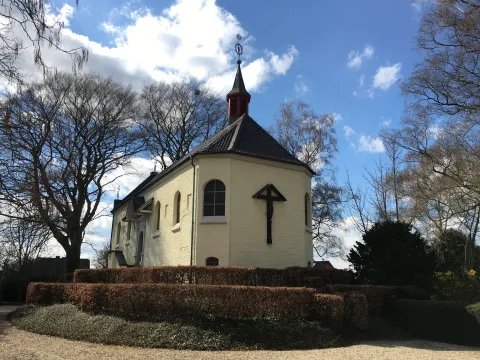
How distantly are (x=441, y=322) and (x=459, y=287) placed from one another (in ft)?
7.35

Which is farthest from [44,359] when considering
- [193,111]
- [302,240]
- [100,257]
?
[100,257]

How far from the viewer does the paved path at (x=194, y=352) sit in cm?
871

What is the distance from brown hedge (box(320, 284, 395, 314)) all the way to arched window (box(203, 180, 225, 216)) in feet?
19.3

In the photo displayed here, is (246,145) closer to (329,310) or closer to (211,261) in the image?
(211,261)

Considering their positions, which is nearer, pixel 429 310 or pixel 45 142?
pixel 429 310

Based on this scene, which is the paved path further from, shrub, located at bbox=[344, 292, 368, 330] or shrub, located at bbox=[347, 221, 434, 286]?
shrub, located at bbox=[347, 221, 434, 286]

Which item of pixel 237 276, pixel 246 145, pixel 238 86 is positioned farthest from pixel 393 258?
pixel 238 86

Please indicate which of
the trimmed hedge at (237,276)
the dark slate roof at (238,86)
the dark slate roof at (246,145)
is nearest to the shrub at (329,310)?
the trimmed hedge at (237,276)

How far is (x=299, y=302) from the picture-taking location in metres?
11.3

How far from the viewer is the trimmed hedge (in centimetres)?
1409

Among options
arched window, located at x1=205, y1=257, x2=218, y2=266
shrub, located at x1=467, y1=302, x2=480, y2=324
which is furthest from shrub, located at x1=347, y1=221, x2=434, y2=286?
arched window, located at x1=205, y1=257, x2=218, y2=266

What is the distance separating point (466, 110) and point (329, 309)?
10.2 m

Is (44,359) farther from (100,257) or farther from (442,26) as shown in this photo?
(100,257)

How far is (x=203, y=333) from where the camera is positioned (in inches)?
403
